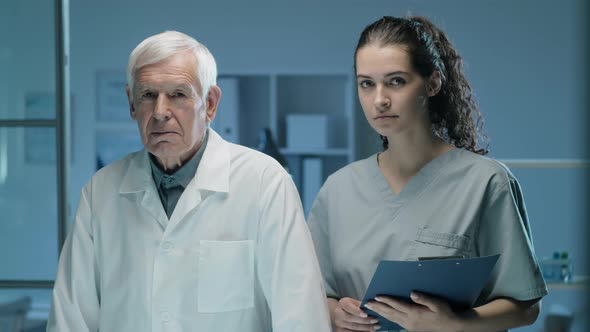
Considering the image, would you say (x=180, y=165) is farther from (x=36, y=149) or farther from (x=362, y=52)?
(x=36, y=149)

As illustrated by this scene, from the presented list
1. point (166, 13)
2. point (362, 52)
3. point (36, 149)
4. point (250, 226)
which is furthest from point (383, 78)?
point (166, 13)

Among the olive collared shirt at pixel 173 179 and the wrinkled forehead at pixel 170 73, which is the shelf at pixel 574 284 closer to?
the olive collared shirt at pixel 173 179

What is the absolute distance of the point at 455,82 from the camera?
4.97 ft

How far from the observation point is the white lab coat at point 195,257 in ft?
4.44

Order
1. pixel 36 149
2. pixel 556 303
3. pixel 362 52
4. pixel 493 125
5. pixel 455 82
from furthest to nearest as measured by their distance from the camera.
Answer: pixel 493 125 → pixel 556 303 → pixel 36 149 → pixel 455 82 → pixel 362 52

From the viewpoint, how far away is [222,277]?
1364 millimetres

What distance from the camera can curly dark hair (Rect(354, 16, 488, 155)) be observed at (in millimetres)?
1405

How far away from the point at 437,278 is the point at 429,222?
0.18m

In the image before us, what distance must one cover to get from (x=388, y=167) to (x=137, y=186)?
0.55 metres

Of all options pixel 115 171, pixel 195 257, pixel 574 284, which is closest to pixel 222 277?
pixel 195 257

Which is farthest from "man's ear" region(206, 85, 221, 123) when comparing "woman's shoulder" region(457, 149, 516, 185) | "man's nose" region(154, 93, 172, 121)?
"woman's shoulder" region(457, 149, 516, 185)

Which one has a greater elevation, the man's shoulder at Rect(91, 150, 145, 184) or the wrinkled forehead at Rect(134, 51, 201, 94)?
the wrinkled forehead at Rect(134, 51, 201, 94)

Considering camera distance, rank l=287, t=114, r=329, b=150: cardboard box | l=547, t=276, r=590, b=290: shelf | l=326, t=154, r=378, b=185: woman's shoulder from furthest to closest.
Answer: l=287, t=114, r=329, b=150: cardboard box
l=547, t=276, r=590, b=290: shelf
l=326, t=154, r=378, b=185: woman's shoulder

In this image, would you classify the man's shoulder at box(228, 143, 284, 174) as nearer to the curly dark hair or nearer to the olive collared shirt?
the olive collared shirt
